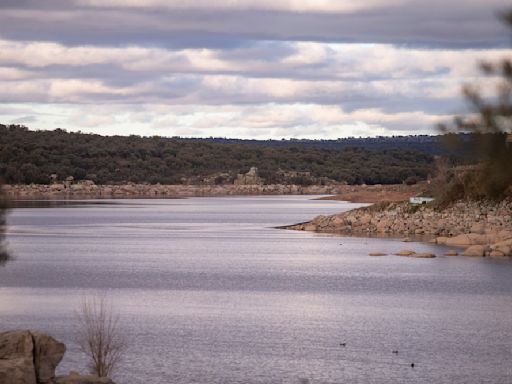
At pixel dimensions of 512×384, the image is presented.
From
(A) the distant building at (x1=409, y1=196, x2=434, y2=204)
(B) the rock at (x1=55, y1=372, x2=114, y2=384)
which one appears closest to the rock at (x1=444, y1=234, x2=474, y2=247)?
(A) the distant building at (x1=409, y1=196, x2=434, y2=204)

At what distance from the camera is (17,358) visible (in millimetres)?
15844

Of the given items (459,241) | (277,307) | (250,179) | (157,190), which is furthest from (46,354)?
(250,179)

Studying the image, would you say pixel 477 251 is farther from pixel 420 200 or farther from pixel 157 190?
pixel 157 190

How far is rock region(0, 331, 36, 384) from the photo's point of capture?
15.2 metres

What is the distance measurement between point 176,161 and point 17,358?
166 meters

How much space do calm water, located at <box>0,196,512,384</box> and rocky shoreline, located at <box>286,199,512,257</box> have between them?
2516mm

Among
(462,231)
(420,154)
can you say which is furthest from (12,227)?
(420,154)

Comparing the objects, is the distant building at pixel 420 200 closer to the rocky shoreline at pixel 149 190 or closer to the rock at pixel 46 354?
the rock at pixel 46 354

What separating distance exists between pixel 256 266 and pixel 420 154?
14589 centimetres

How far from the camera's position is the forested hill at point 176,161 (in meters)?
159

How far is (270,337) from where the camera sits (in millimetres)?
24656

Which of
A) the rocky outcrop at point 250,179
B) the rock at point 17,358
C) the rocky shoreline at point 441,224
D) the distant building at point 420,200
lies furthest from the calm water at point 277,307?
the rocky outcrop at point 250,179

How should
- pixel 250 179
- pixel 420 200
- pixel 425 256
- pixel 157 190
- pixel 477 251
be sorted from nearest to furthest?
pixel 425 256 → pixel 477 251 → pixel 420 200 → pixel 157 190 → pixel 250 179

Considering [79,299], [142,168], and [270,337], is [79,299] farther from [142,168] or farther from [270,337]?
[142,168]
